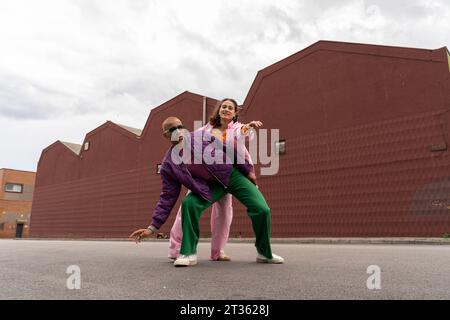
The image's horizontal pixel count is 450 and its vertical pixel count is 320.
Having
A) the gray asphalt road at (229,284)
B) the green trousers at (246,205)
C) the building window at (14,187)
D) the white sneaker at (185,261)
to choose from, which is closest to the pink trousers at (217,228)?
the green trousers at (246,205)

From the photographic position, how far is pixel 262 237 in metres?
3.19

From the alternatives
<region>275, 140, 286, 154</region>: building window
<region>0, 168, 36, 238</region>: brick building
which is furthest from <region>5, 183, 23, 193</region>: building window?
<region>275, 140, 286, 154</region>: building window

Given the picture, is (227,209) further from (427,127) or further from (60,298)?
(427,127)

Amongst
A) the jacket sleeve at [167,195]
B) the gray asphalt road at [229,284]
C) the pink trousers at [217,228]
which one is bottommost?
the gray asphalt road at [229,284]

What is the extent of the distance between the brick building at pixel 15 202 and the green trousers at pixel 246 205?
39.4 metres

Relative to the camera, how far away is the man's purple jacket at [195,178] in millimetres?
3189

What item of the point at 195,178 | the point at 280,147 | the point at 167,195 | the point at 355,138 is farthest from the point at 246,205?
the point at 280,147

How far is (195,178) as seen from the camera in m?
3.27

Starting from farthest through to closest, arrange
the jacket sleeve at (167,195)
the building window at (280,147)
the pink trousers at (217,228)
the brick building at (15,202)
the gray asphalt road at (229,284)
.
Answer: the brick building at (15,202), the building window at (280,147), the pink trousers at (217,228), the jacket sleeve at (167,195), the gray asphalt road at (229,284)

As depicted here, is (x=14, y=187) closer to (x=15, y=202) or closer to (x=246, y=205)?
(x=15, y=202)

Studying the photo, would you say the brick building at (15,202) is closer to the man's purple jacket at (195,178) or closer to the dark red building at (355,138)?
the dark red building at (355,138)

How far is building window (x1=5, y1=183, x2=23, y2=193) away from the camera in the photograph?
3750 cm

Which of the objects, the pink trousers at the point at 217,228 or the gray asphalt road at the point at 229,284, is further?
the pink trousers at the point at 217,228
